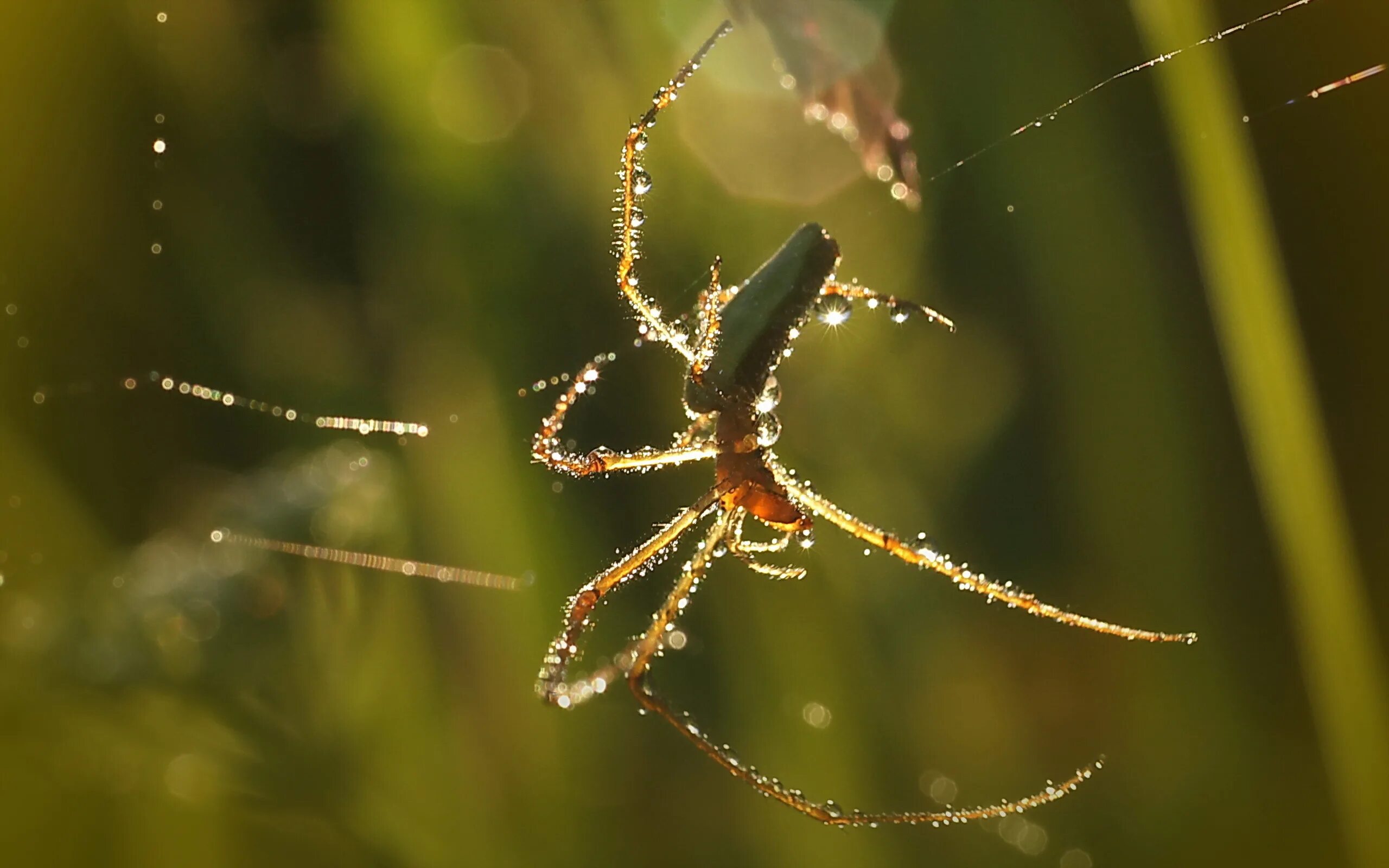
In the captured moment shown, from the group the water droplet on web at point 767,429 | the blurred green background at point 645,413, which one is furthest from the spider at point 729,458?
the blurred green background at point 645,413

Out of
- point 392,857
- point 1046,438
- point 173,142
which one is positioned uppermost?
point 1046,438

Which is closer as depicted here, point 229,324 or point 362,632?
point 362,632

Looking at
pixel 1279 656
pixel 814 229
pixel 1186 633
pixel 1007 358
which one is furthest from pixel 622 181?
pixel 1279 656

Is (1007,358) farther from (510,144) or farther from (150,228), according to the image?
(150,228)

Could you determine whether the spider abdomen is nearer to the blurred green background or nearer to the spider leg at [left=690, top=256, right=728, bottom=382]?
the spider leg at [left=690, top=256, right=728, bottom=382]

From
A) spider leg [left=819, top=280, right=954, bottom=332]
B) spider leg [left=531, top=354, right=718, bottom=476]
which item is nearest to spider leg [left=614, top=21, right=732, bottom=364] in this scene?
spider leg [left=531, top=354, right=718, bottom=476]

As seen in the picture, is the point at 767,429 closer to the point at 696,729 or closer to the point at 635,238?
the point at 635,238

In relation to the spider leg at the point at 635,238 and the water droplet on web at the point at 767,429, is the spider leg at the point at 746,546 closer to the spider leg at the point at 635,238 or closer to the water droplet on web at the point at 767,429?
the water droplet on web at the point at 767,429

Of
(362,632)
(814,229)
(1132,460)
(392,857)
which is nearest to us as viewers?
(814,229)
